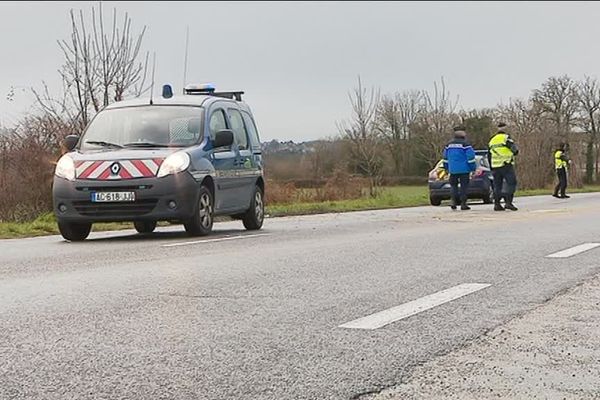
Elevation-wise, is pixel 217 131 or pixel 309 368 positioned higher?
pixel 217 131

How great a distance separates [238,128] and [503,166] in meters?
7.60

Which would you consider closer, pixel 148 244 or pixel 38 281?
pixel 38 281

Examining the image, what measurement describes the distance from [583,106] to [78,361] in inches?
2894

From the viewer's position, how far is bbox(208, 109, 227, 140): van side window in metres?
12.2

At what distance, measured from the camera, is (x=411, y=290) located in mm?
6641

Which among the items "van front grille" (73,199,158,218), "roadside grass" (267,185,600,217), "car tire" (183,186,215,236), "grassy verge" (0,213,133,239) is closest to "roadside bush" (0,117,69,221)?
"grassy verge" (0,213,133,239)

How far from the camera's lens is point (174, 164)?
1115cm

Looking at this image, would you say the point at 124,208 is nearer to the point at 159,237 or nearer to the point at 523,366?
the point at 159,237

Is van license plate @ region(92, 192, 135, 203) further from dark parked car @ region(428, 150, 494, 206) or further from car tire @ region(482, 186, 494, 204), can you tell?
car tire @ region(482, 186, 494, 204)

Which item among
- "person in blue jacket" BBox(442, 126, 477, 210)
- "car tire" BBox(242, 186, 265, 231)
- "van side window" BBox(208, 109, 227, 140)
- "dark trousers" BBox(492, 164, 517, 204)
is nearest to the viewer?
"van side window" BBox(208, 109, 227, 140)

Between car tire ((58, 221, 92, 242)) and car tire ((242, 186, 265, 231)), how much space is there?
2441 mm

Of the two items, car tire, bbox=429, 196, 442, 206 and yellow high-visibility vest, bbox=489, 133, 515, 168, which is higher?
yellow high-visibility vest, bbox=489, 133, 515, 168

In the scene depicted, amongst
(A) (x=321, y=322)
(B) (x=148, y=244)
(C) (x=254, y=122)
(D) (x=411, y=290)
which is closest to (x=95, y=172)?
(B) (x=148, y=244)

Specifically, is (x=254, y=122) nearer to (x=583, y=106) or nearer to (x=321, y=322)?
(x=321, y=322)
